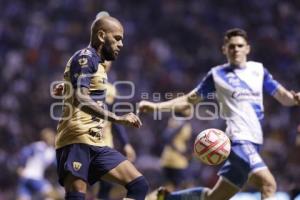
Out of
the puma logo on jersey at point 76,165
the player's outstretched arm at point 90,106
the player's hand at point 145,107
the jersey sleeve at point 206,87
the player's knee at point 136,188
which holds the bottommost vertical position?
the player's knee at point 136,188

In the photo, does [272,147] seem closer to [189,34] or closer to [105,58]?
[189,34]

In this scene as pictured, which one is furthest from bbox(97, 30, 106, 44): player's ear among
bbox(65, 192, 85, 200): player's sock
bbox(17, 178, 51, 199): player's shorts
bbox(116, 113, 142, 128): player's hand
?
bbox(17, 178, 51, 199): player's shorts

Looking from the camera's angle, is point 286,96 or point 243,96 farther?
point 286,96

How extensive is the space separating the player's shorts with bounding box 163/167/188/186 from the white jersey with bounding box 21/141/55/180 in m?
2.39

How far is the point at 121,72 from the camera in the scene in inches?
755

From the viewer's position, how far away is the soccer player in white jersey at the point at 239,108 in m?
8.47

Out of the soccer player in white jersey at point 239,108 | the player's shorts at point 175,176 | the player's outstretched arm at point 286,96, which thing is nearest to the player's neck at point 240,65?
the soccer player in white jersey at point 239,108

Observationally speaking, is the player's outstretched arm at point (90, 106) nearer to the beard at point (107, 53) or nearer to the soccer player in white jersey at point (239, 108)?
the beard at point (107, 53)

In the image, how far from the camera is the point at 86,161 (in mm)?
6938

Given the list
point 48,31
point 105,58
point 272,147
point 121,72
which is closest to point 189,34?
point 121,72

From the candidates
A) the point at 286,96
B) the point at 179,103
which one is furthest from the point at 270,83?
the point at 179,103

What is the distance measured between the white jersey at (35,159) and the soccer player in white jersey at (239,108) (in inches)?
213

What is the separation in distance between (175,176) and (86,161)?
247 inches

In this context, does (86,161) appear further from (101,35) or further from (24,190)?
(24,190)
